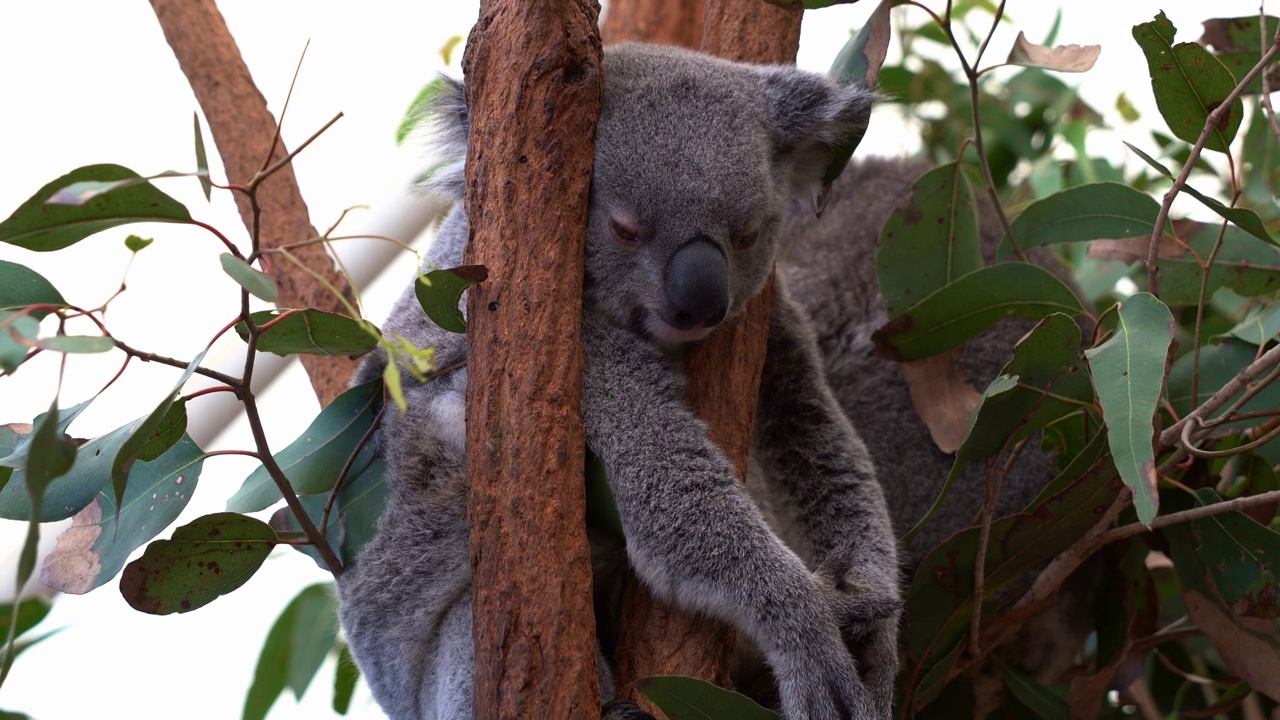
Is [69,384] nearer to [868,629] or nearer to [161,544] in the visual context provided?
[161,544]

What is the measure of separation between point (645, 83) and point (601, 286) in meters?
0.38

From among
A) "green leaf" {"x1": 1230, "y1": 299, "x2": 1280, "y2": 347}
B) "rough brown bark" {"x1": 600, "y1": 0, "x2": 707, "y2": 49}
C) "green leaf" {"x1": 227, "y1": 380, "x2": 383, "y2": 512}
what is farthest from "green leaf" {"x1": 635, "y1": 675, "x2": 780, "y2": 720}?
"rough brown bark" {"x1": 600, "y1": 0, "x2": 707, "y2": 49}

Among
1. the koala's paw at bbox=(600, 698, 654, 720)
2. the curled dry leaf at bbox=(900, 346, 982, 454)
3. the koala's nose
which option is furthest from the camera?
the curled dry leaf at bbox=(900, 346, 982, 454)

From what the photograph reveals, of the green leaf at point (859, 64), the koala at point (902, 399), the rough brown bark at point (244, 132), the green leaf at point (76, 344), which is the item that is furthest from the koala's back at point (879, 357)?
the green leaf at point (76, 344)

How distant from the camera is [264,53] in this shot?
3.72 metres

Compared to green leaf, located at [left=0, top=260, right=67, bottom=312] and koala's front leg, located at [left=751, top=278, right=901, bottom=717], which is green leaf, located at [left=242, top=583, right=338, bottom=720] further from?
green leaf, located at [left=0, top=260, right=67, bottom=312]

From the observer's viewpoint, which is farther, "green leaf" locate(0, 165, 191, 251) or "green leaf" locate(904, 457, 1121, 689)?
"green leaf" locate(904, 457, 1121, 689)

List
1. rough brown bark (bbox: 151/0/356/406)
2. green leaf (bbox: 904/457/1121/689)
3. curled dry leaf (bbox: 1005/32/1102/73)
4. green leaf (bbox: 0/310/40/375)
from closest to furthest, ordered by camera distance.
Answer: green leaf (bbox: 0/310/40/375) < green leaf (bbox: 904/457/1121/689) < curled dry leaf (bbox: 1005/32/1102/73) < rough brown bark (bbox: 151/0/356/406)

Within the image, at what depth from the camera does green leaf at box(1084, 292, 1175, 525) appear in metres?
1.50

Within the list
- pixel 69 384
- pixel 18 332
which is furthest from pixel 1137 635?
pixel 69 384

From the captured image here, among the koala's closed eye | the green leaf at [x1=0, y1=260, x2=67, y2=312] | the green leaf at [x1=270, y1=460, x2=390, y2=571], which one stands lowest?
the green leaf at [x1=270, y1=460, x2=390, y2=571]

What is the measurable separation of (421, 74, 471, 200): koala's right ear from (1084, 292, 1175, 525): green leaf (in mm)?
1206

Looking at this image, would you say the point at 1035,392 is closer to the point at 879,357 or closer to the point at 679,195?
the point at 679,195

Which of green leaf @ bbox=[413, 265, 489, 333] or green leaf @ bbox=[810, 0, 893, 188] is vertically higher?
green leaf @ bbox=[810, 0, 893, 188]
